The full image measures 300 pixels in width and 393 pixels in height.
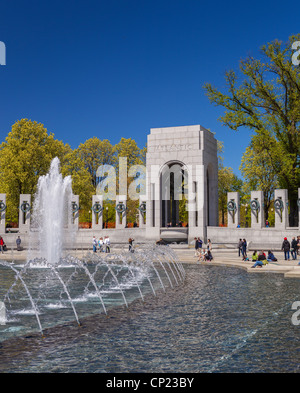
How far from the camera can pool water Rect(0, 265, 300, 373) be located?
6.93 m

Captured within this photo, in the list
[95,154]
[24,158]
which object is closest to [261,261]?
[24,158]

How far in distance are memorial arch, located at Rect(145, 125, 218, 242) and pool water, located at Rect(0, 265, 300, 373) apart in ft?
84.8

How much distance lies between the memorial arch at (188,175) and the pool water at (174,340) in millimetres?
25851

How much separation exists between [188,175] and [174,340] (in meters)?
31.6

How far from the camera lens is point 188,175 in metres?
39.5

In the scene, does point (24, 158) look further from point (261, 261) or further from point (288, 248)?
point (261, 261)

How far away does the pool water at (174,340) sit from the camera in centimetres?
693

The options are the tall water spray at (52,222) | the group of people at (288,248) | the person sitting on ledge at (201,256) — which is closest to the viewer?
the group of people at (288,248)

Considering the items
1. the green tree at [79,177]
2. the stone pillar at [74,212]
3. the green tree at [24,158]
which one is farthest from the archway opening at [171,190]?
the green tree at [24,158]

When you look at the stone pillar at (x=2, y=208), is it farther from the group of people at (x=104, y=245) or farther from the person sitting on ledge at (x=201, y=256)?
the person sitting on ledge at (x=201, y=256)

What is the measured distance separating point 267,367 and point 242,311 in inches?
174

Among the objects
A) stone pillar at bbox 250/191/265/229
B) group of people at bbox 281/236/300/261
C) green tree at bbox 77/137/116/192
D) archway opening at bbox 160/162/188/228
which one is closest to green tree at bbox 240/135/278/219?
archway opening at bbox 160/162/188/228
